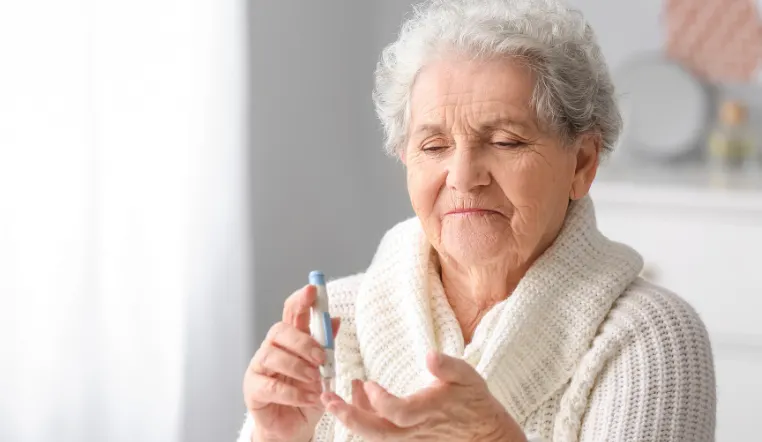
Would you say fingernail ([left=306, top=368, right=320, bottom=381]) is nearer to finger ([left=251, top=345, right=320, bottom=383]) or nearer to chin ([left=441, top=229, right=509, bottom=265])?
finger ([left=251, top=345, right=320, bottom=383])

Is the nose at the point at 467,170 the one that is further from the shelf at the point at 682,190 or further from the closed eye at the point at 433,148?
the shelf at the point at 682,190

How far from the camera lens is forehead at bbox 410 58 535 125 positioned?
58.1 inches

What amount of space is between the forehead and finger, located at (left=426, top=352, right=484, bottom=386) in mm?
412

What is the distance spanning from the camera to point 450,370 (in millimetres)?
Answer: 1194

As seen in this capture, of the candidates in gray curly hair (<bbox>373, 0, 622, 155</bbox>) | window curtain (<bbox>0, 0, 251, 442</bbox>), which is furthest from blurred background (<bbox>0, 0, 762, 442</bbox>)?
gray curly hair (<bbox>373, 0, 622, 155</bbox>)

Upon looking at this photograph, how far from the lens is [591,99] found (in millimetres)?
1540

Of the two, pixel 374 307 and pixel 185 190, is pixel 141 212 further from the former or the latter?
pixel 374 307

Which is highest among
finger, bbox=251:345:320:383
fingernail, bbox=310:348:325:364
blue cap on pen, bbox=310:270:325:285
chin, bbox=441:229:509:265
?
chin, bbox=441:229:509:265

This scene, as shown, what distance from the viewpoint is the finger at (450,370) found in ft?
3.84

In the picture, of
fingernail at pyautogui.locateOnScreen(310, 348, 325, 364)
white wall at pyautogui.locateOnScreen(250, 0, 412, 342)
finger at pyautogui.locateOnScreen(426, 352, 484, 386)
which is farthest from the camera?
white wall at pyautogui.locateOnScreen(250, 0, 412, 342)

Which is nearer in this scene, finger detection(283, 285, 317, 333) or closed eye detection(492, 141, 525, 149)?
finger detection(283, 285, 317, 333)

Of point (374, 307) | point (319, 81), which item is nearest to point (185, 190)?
point (319, 81)

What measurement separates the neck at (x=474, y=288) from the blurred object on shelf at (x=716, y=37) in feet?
7.39

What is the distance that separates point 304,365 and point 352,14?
259 cm
